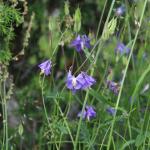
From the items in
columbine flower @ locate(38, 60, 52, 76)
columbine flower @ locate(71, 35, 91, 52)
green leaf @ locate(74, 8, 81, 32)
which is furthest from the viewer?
columbine flower @ locate(71, 35, 91, 52)

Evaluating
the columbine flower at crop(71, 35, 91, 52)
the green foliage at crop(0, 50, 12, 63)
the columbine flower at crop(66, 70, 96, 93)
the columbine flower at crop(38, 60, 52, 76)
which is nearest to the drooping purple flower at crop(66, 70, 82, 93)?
the columbine flower at crop(66, 70, 96, 93)

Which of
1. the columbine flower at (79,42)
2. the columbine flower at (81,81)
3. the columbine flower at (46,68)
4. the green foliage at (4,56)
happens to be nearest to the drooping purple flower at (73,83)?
the columbine flower at (81,81)

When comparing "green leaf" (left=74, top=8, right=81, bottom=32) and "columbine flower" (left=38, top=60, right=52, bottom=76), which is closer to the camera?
"green leaf" (left=74, top=8, right=81, bottom=32)

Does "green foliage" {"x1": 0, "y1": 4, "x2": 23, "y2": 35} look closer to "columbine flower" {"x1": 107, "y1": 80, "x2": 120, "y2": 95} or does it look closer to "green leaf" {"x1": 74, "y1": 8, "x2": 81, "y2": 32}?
"green leaf" {"x1": 74, "y1": 8, "x2": 81, "y2": 32}

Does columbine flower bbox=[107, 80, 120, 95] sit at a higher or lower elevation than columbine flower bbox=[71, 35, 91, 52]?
lower

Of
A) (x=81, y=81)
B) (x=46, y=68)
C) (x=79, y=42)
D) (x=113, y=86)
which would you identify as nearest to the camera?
(x=81, y=81)

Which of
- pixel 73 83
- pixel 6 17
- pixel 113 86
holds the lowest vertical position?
pixel 113 86

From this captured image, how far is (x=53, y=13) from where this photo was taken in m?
3.33

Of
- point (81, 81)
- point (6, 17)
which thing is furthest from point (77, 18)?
point (6, 17)

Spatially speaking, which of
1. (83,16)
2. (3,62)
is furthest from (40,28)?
(3,62)

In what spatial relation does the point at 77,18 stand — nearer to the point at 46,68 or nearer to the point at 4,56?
Result: the point at 46,68

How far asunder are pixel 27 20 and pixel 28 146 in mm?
692

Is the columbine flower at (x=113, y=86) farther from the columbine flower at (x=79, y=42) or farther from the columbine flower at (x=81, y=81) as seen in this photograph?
the columbine flower at (x=81, y=81)

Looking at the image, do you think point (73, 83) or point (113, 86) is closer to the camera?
point (73, 83)
